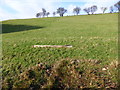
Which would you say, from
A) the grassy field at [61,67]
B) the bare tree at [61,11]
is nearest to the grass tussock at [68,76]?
the grassy field at [61,67]

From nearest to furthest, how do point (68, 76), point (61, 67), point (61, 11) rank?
1. point (68, 76)
2. point (61, 67)
3. point (61, 11)

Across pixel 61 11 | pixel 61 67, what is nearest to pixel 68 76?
pixel 61 67

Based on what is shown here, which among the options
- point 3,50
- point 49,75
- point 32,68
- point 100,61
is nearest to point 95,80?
point 100,61

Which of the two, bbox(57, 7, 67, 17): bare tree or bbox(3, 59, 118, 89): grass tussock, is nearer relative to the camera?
bbox(3, 59, 118, 89): grass tussock

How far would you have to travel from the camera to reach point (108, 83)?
440cm

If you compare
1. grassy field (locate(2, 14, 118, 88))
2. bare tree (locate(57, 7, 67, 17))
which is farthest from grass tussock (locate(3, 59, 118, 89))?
bare tree (locate(57, 7, 67, 17))

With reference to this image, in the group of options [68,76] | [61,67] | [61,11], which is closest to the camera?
[68,76]

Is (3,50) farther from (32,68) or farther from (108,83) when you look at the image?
(108,83)

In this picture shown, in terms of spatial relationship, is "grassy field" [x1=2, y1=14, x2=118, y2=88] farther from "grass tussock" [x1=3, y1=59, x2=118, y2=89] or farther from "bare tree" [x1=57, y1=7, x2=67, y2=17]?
"bare tree" [x1=57, y1=7, x2=67, y2=17]

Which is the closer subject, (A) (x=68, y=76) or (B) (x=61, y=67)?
(A) (x=68, y=76)

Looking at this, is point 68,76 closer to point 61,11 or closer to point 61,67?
point 61,67

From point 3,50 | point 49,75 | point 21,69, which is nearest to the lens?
point 49,75

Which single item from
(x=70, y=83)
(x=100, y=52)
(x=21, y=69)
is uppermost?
(x=100, y=52)

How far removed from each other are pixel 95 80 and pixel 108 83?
491 millimetres
